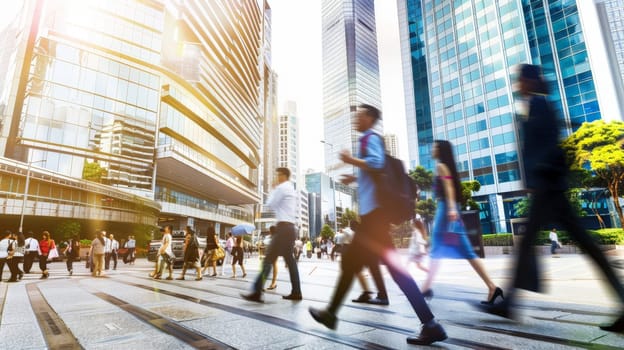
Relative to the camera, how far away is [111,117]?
1400 inches

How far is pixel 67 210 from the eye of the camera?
1138 inches

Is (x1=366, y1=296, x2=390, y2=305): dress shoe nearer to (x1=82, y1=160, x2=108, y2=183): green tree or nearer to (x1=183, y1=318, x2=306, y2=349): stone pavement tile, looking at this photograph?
(x1=183, y1=318, x2=306, y2=349): stone pavement tile

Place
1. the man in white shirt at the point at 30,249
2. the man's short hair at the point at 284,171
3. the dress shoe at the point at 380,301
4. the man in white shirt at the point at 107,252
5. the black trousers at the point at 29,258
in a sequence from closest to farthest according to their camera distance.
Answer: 1. the dress shoe at the point at 380,301
2. the man's short hair at the point at 284,171
3. the man in white shirt at the point at 30,249
4. the black trousers at the point at 29,258
5. the man in white shirt at the point at 107,252

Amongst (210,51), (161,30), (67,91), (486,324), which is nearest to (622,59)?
(210,51)

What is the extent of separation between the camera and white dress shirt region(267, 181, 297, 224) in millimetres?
4477

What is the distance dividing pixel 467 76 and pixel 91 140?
48440mm

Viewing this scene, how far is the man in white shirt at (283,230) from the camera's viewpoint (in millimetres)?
4008

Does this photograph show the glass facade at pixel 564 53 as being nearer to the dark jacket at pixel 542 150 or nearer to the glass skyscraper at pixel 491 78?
the glass skyscraper at pixel 491 78

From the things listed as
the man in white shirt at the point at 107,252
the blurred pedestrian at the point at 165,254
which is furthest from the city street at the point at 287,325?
the man in white shirt at the point at 107,252

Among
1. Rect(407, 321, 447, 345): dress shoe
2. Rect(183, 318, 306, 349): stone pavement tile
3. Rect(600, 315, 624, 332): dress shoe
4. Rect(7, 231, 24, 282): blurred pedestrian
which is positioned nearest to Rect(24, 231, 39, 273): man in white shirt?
Rect(7, 231, 24, 282): blurred pedestrian

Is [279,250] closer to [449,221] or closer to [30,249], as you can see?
[449,221]

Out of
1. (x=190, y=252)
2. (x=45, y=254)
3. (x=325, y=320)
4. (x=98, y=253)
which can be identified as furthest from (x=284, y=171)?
(x=45, y=254)

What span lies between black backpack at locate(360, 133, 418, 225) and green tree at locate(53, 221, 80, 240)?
31.3m

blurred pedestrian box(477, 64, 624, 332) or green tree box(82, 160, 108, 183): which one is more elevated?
green tree box(82, 160, 108, 183)
